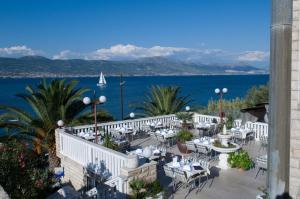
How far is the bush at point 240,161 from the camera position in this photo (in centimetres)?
969

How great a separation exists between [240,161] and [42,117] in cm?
851

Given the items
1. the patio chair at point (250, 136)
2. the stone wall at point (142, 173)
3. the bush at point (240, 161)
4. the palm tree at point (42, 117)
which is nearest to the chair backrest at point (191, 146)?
the bush at point (240, 161)

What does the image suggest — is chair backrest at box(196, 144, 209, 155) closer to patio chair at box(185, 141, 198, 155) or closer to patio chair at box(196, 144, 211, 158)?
patio chair at box(196, 144, 211, 158)

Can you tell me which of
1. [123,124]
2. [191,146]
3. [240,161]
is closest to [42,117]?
[123,124]

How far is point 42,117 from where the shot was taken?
13.7m

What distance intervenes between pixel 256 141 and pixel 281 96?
12.8 meters

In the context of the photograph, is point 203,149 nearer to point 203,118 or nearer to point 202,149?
point 202,149

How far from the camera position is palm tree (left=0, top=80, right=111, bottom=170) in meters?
13.5

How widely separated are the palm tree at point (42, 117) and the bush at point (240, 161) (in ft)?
24.1

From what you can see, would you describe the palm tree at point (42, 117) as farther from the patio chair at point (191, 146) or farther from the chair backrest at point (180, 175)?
the chair backrest at point (180, 175)

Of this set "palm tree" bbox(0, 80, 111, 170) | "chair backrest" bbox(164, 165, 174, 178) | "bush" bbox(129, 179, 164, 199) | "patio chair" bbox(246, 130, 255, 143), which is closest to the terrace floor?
"chair backrest" bbox(164, 165, 174, 178)

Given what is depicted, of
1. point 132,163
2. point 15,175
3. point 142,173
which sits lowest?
point 142,173

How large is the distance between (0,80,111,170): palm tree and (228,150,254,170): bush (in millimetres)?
7339

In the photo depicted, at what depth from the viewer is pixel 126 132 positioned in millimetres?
13898
